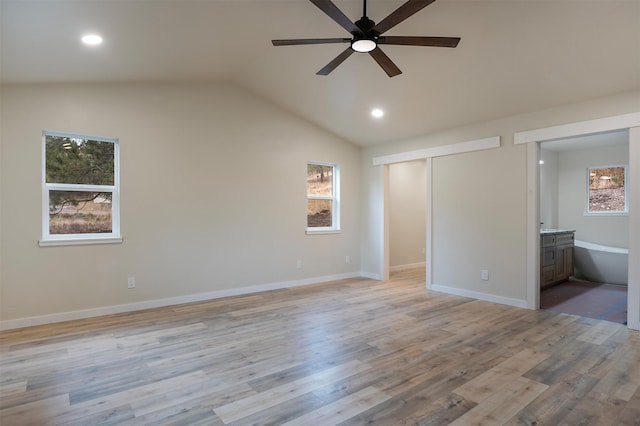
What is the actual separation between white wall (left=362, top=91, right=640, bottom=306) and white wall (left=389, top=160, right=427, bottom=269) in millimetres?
1754

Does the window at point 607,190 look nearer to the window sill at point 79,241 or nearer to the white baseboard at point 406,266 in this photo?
the white baseboard at point 406,266

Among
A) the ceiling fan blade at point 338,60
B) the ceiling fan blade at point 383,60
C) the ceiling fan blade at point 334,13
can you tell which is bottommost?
the ceiling fan blade at point 383,60

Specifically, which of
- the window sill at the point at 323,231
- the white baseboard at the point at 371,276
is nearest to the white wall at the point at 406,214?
the white baseboard at the point at 371,276

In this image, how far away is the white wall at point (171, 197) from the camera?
3.61 m

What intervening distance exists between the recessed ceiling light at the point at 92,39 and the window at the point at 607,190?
27.8ft

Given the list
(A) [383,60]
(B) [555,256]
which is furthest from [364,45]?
(B) [555,256]

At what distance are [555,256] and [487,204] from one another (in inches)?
76.8

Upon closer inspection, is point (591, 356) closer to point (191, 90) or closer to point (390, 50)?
point (390, 50)

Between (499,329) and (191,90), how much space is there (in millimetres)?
4727

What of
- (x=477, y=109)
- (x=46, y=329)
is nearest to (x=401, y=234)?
(x=477, y=109)

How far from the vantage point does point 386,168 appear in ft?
20.2

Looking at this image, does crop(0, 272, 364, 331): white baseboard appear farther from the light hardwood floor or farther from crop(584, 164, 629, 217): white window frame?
crop(584, 164, 629, 217): white window frame

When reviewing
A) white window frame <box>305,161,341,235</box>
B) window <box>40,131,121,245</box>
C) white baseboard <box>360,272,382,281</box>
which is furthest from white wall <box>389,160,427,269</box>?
window <box>40,131,121,245</box>

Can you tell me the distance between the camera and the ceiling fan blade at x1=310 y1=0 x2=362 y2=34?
7.09 ft
